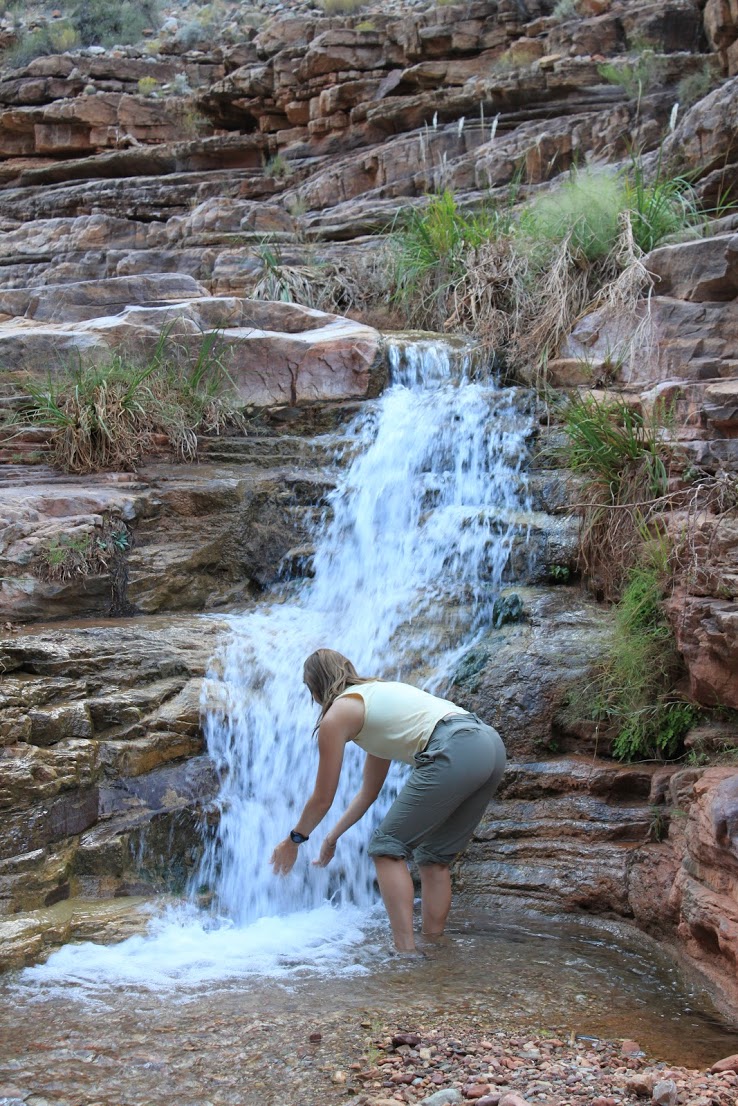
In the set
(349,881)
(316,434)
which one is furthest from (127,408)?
(349,881)

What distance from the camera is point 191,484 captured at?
709 cm

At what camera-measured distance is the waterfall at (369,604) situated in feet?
16.2

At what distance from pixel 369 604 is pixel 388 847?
2.41 m

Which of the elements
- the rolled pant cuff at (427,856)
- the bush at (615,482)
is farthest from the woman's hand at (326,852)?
the bush at (615,482)

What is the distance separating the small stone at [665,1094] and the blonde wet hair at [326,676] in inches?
76.6

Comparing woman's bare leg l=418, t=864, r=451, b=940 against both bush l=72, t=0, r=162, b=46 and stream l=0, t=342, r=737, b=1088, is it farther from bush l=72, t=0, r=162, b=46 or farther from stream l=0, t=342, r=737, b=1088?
bush l=72, t=0, r=162, b=46

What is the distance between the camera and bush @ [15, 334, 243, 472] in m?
7.34

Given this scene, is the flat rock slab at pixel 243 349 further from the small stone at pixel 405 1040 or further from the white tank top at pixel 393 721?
the small stone at pixel 405 1040

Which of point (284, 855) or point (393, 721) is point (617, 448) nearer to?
point (393, 721)

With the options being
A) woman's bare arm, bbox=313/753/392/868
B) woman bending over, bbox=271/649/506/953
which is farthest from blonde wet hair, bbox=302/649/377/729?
woman's bare arm, bbox=313/753/392/868

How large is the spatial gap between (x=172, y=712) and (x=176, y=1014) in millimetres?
1945

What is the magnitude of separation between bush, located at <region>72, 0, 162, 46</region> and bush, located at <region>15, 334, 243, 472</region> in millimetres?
14988

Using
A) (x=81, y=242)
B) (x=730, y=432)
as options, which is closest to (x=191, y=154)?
(x=81, y=242)

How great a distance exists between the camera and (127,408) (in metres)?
7.45
